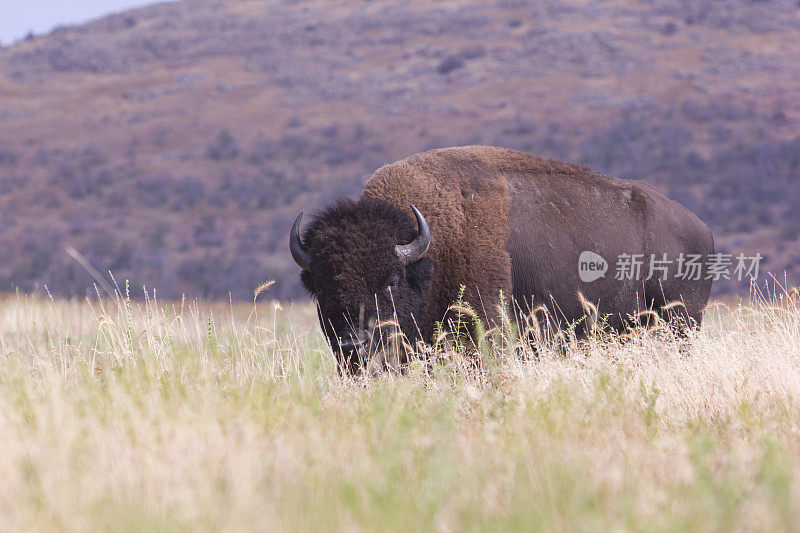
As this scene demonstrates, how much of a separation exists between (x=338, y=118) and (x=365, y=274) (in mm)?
49049

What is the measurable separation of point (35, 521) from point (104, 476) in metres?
0.45

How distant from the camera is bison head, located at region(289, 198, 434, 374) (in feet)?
19.9

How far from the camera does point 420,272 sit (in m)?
6.62

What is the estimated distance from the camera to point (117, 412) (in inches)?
185

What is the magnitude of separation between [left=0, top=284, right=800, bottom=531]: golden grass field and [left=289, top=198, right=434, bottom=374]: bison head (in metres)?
0.30

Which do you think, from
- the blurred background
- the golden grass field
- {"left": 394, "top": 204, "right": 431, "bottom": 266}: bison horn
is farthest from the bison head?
the blurred background

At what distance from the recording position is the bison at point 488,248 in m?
6.25

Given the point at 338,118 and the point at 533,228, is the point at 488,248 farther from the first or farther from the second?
the point at 338,118

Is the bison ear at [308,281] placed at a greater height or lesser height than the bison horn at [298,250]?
lesser

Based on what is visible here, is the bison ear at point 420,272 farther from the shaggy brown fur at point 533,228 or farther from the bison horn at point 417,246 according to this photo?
the shaggy brown fur at point 533,228

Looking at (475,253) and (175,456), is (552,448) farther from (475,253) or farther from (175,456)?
(475,253)

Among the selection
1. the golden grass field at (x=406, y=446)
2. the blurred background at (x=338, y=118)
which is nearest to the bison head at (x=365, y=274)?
the golden grass field at (x=406, y=446)

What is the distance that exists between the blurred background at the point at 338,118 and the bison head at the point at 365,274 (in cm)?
2567

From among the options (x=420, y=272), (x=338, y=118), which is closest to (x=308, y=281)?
(x=420, y=272)
